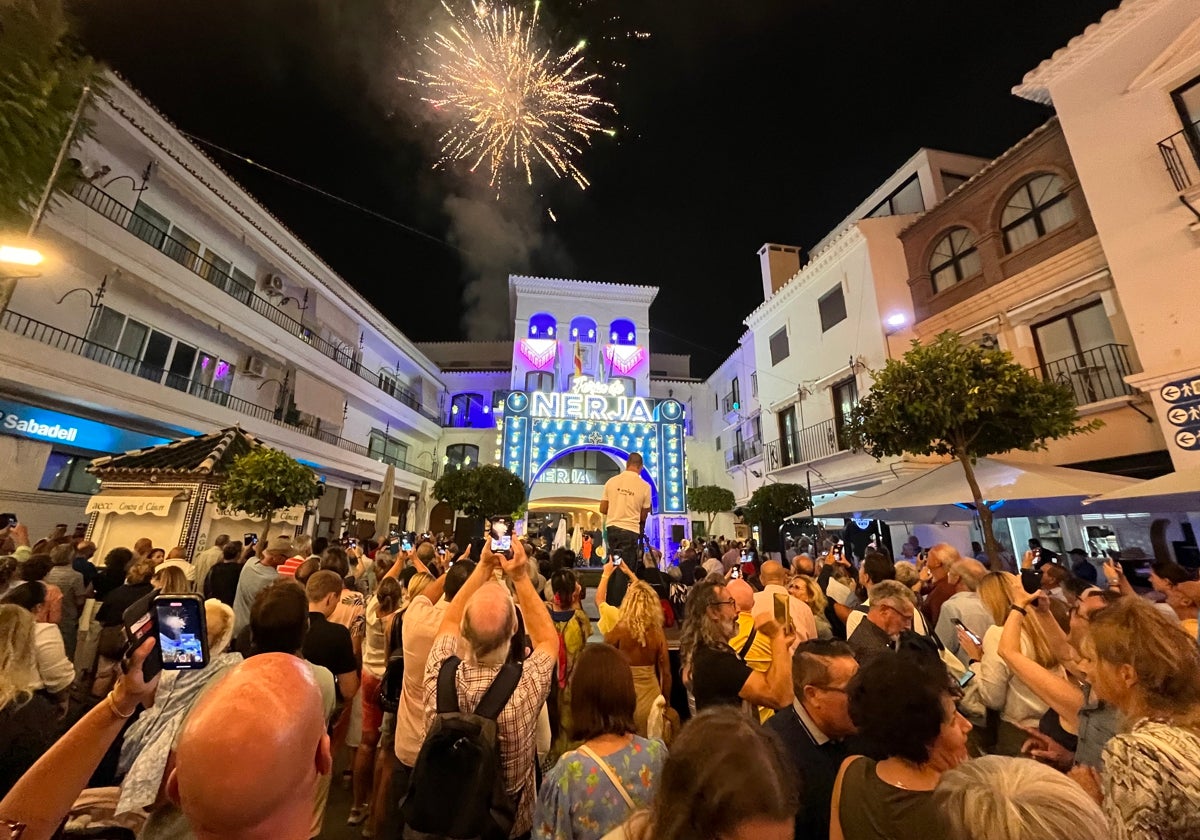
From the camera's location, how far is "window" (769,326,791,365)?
19.4 m

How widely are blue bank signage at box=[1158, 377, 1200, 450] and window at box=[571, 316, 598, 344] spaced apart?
70.2 feet

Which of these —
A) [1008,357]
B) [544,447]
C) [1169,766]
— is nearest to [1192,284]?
[1008,357]

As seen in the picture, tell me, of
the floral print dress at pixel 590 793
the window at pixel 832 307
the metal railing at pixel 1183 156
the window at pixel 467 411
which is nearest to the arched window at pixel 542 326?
the window at pixel 467 411

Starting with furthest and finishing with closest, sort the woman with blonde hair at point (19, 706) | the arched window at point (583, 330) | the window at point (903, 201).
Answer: the arched window at point (583, 330) < the window at point (903, 201) < the woman with blonde hair at point (19, 706)

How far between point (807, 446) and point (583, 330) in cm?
1404

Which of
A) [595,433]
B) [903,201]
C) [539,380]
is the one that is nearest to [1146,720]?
[595,433]

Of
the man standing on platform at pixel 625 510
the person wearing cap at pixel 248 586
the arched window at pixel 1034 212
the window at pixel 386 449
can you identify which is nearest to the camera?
the person wearing cap at pixel 248 586

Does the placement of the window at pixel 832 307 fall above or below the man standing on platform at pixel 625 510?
above

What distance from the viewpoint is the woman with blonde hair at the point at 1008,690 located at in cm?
290

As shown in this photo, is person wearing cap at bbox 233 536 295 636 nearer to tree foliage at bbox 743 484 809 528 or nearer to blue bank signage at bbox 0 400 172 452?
blue bank signage at bbox 0 400 172 452

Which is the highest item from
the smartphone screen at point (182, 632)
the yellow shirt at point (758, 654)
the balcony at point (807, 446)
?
the balcony at point (807, 446)

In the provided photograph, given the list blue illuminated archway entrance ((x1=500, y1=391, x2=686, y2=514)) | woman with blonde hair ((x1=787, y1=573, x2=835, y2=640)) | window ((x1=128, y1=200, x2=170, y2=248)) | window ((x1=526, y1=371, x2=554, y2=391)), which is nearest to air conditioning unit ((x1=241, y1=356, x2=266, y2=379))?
window ((x1=128, y1=200, x2=170, y2=248))

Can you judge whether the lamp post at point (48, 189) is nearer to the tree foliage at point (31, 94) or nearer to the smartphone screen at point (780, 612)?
the tree foliage at point (31, 94)

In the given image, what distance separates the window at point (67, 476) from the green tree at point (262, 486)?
451 cm
